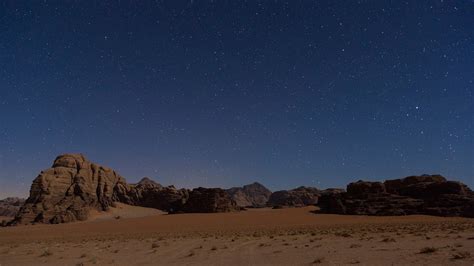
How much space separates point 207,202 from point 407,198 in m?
34.9

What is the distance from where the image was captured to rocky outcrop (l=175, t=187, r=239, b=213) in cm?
7375

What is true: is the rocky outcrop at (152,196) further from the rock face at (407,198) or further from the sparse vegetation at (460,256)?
the sparse vegetation at (460,256)

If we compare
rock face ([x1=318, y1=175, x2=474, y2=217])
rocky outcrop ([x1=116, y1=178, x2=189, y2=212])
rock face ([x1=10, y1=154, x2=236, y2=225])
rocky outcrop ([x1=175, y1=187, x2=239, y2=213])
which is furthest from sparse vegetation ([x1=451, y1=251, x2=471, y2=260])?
rocky outcrop ([x1=116, y1=178, x2=189, y2=212])

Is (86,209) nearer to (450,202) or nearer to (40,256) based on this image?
(40,256)

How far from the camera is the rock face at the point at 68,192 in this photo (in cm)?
6319

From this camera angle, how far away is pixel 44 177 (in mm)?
69938

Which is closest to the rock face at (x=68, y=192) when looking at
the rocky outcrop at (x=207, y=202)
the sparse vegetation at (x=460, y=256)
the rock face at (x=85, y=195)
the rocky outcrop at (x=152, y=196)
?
the rock face at (x=85, y=195)

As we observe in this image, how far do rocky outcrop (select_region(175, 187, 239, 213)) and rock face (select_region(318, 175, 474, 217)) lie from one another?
20097mm

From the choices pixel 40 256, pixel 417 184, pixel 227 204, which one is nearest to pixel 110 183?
pixel 227 204

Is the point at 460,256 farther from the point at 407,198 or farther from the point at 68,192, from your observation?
the point at 68,192

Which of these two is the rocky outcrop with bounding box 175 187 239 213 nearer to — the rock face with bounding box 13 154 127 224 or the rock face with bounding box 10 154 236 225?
the rock face with bounding box 10 154 236 225

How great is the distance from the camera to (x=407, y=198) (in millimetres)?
56875

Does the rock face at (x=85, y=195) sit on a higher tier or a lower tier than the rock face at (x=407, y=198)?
higher

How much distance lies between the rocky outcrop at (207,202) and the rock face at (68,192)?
1627 centimetres
